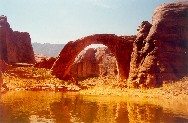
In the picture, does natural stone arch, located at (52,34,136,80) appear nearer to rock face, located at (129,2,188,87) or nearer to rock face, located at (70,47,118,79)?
rock face, located at (129,2,188,87)

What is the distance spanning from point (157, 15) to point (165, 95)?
1399 centimetres

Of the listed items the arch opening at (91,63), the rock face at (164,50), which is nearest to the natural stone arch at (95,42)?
the rock face at (164,50)

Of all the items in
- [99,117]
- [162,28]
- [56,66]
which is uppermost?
[162,28]

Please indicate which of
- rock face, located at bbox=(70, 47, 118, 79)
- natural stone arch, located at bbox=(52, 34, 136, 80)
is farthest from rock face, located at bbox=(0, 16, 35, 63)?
natural stone arch, located at bbox=(52, 34, 136, 80)

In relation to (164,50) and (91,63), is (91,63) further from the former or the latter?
(164,50)

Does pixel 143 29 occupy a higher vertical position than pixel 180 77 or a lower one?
higher

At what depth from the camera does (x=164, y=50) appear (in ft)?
116

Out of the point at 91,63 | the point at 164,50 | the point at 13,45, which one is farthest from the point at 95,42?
the point at 13,45

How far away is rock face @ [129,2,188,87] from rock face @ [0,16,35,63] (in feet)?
A: 117

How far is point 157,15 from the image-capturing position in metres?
38.4

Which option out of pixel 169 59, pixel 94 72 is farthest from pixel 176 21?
pixel 94 72

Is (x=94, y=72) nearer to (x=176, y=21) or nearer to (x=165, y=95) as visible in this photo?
(x=176, y=21)

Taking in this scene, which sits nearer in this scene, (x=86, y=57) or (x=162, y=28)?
(x=162, y=28)

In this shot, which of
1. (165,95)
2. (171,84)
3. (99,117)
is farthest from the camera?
(171,84)
